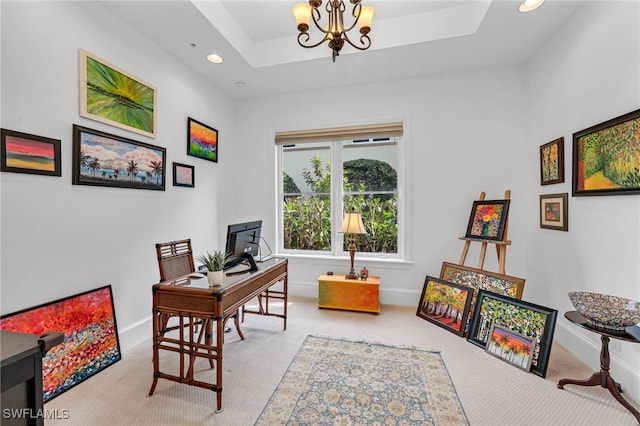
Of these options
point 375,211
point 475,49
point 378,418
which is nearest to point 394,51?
point 475,49

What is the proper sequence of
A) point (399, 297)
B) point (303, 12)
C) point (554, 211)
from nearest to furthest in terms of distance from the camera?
point (303, 12)
point (554, 211)
point (399, 297)

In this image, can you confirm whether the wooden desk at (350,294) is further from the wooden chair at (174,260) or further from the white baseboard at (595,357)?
the white baseboard at (595,357)

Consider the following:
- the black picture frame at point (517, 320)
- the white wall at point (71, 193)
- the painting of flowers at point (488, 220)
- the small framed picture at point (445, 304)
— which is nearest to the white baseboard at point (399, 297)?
the small framed picture at point (445, 304)

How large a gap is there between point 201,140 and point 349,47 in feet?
6.60

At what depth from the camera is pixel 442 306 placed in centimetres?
298

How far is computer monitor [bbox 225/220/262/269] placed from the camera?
7.31 ft

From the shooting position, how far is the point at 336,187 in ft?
12.6

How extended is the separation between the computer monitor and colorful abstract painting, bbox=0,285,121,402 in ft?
3.45

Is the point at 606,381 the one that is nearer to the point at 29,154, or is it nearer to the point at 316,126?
the point at 316,126

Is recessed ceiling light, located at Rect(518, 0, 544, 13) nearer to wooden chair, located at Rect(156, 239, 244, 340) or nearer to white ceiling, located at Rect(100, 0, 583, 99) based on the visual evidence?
white ceiling, located at Rect(100, 0, 583, 99)

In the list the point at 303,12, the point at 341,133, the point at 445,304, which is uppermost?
the point at 303,12

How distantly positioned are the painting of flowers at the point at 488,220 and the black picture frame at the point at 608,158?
0.60 m

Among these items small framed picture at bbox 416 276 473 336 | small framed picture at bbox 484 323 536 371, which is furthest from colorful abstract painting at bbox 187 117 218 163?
small framed picture at bbox 484 323 536 371

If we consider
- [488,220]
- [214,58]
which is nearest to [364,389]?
[488,220]
